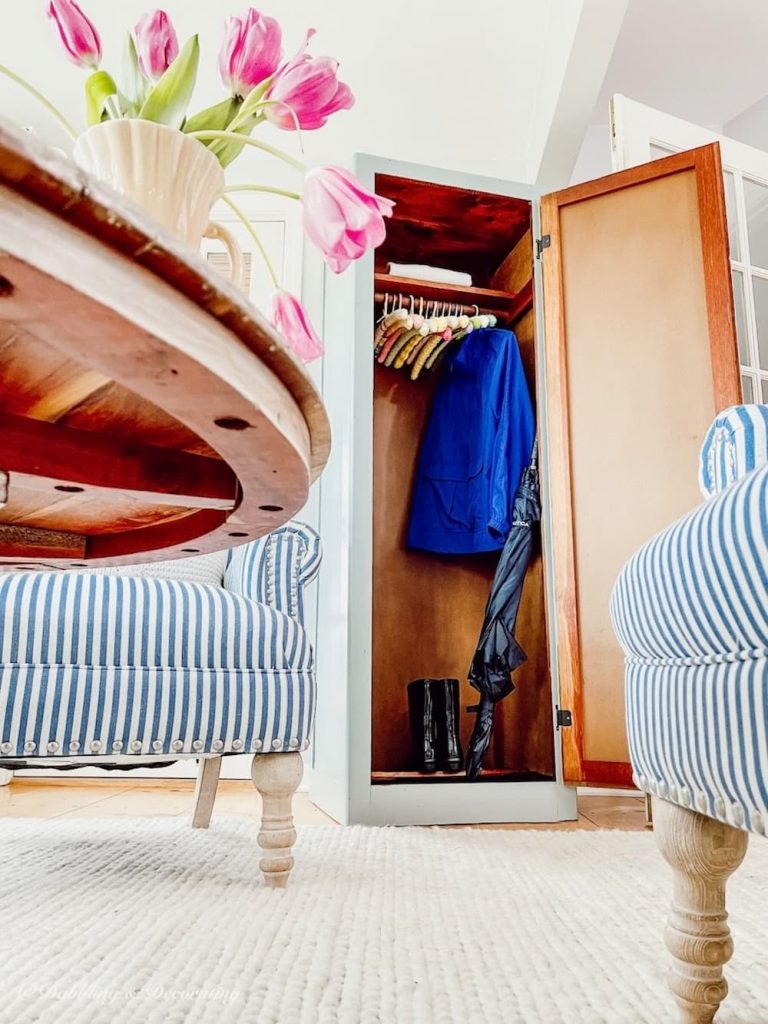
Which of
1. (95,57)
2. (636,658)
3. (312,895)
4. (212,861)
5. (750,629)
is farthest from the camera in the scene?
(212,861)

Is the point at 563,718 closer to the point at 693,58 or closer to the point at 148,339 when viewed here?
the point at 148,339

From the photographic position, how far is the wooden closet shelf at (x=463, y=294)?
2.34 meters

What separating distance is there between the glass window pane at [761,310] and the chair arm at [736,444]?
2.13 metres

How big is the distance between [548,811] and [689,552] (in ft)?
5.04

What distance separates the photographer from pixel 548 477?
2119mm

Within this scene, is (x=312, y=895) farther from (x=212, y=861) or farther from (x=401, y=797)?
(x=401, y=797)

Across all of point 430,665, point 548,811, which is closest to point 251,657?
point 548,811

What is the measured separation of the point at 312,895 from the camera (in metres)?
1.16

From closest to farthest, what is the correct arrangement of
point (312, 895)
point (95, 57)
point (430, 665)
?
point (95, 57) < point (312, 895) < point (430, 665)

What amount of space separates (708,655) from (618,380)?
1604 millimetres

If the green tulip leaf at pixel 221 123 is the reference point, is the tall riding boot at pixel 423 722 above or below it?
below

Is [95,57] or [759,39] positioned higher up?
[759,39]

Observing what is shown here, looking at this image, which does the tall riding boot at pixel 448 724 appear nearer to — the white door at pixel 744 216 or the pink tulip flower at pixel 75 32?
the white door at pixel 744 216

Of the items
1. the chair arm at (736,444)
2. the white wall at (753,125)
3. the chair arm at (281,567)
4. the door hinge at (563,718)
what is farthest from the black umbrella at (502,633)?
the white wall at (753,125)
